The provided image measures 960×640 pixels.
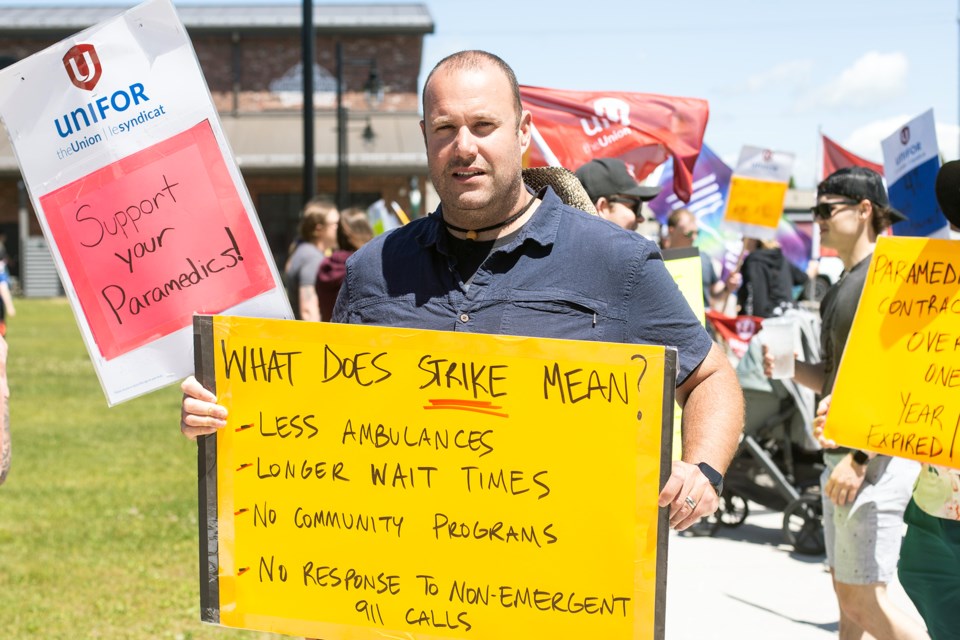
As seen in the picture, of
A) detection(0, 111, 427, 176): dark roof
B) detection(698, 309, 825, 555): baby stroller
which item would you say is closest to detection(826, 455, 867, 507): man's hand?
detection(698, 309, 825, 555): baby stroller

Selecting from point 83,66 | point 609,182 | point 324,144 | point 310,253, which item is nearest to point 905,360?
point 609,182

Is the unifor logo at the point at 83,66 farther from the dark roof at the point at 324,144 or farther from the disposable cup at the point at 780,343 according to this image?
the dark roof at the point at 324,144

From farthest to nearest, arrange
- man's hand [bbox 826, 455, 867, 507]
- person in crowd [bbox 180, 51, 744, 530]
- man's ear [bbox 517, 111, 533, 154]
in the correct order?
man's hand [bbox 826, 455, 867, 507] → man's ear [bbox 517, 111, 533, 154] → person in crowd [bbox 180, 51, 744, 530]

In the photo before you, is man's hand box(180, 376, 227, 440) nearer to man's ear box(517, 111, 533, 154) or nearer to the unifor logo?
the unifor logo

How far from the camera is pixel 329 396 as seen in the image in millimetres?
2564

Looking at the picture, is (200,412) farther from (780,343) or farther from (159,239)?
(780,343)

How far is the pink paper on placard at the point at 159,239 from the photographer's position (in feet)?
9.23

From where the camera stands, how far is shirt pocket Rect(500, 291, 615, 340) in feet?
8.36

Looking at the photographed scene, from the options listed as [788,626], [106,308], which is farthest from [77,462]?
[106,308]

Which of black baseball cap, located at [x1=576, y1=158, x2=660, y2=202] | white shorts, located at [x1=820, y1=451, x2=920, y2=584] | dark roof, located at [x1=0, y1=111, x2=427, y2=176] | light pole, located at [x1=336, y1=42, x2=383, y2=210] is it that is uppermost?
black baseball cap, located at [x1=576, y1=158, x2=660, y2=202]

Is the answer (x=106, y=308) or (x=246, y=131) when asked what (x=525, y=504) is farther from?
(x=246, y=131)

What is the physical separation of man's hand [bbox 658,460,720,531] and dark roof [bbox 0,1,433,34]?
120ft

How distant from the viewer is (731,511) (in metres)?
7.66

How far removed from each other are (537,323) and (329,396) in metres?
0.50
